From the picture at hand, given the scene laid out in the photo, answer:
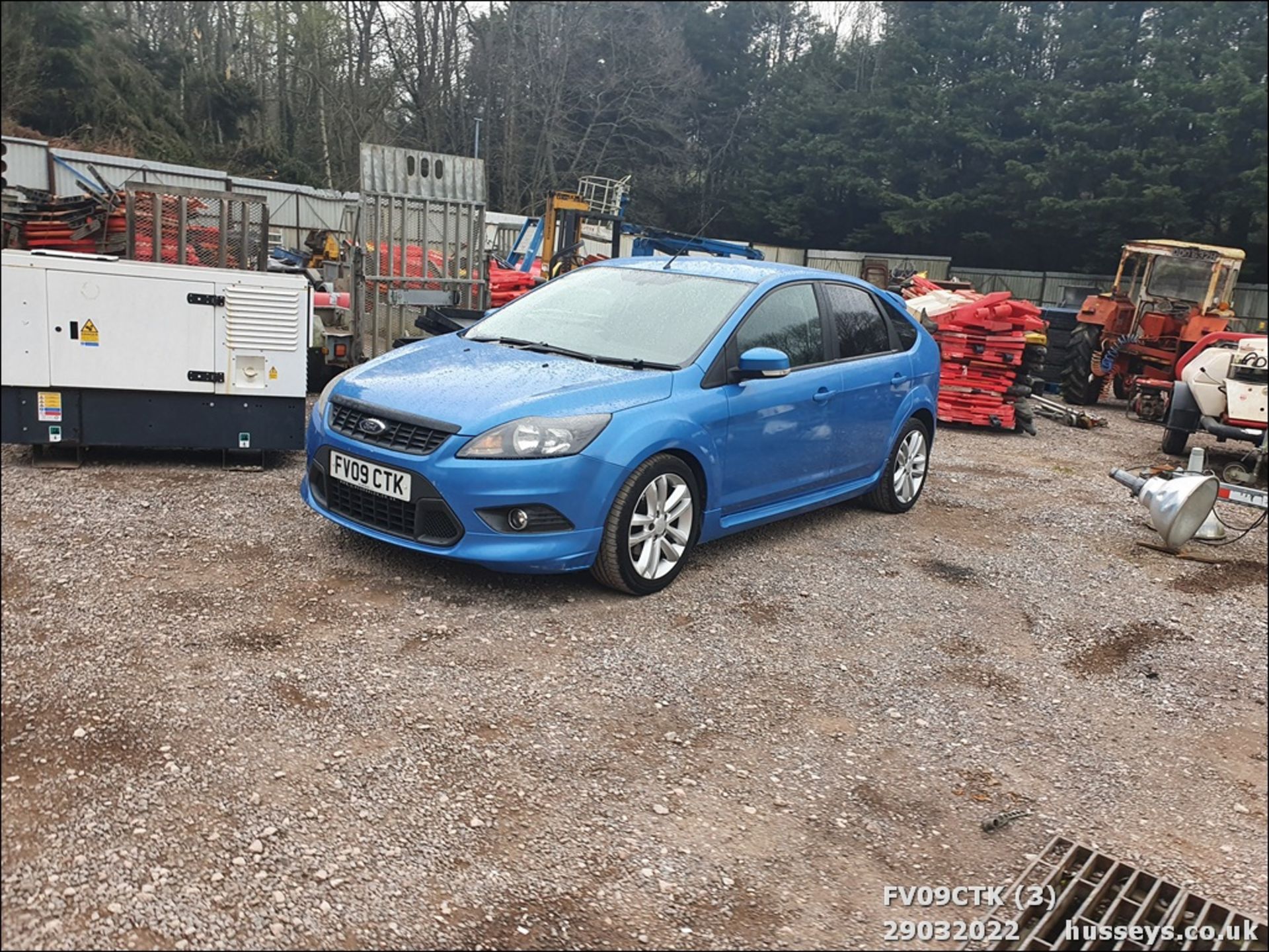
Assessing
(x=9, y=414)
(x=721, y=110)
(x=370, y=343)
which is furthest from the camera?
(x=721, y=110)

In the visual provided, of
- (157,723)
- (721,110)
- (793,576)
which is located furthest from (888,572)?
(721,110)

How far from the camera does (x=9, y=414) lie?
2.39 m

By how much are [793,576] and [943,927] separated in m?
2.74

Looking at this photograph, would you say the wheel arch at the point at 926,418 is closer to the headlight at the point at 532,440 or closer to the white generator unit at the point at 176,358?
the headlight at the point at 532,440

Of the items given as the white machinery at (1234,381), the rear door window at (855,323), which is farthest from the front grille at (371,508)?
the white machinery at (1234,381)

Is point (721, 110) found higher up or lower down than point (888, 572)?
higher up

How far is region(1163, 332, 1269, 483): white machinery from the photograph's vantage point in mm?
8750

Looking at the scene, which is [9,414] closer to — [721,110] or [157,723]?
[157,723]

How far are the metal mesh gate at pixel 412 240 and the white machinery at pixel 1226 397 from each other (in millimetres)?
7279

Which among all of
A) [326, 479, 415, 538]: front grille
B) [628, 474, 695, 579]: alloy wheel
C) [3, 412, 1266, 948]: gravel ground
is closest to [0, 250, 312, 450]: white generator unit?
[3, 412, 1266, 948]: gravel ground

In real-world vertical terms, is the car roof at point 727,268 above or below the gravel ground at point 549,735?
above

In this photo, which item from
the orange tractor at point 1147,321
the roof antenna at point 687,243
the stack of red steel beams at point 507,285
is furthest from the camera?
the orange tractor at point 1147,321

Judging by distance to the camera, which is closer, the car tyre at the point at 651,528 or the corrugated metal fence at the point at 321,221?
the car tyre at the point at 651,528

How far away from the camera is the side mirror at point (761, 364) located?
4.94 m
